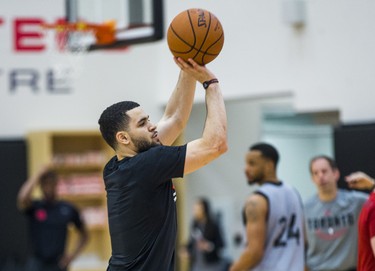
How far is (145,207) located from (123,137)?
348mm

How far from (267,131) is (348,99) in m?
3.28

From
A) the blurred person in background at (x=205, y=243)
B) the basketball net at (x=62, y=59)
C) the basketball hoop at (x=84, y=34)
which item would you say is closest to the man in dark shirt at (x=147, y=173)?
the basketball hoop at (x=84, y=34)

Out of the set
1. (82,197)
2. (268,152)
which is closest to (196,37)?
(268,152)

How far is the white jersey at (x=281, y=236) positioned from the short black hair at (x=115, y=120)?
2.12 meters

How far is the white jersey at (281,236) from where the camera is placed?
5.79 meters

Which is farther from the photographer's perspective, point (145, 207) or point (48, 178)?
point (48, 178)

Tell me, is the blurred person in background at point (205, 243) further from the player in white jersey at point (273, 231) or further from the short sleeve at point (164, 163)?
the short sleeve at point (164, 163)

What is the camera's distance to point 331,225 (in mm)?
6719

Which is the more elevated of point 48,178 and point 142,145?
point 142,145

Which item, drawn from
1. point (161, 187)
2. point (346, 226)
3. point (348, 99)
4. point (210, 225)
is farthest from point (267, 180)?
point (210, 225)

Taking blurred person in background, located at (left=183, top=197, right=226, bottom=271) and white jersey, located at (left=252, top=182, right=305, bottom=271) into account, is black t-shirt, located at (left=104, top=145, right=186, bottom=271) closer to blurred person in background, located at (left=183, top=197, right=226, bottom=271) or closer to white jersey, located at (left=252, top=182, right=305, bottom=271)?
white jersey, located at (left=252, top=182, right=305, bottom=271)

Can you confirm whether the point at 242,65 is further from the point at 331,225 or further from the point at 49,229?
the point at 331,225

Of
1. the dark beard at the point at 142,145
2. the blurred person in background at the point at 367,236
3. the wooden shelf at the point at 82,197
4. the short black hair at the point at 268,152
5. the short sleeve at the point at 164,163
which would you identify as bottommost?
the wooden shelf at the point at 82,197

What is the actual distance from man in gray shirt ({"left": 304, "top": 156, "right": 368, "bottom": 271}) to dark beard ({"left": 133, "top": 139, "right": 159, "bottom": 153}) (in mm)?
3106
